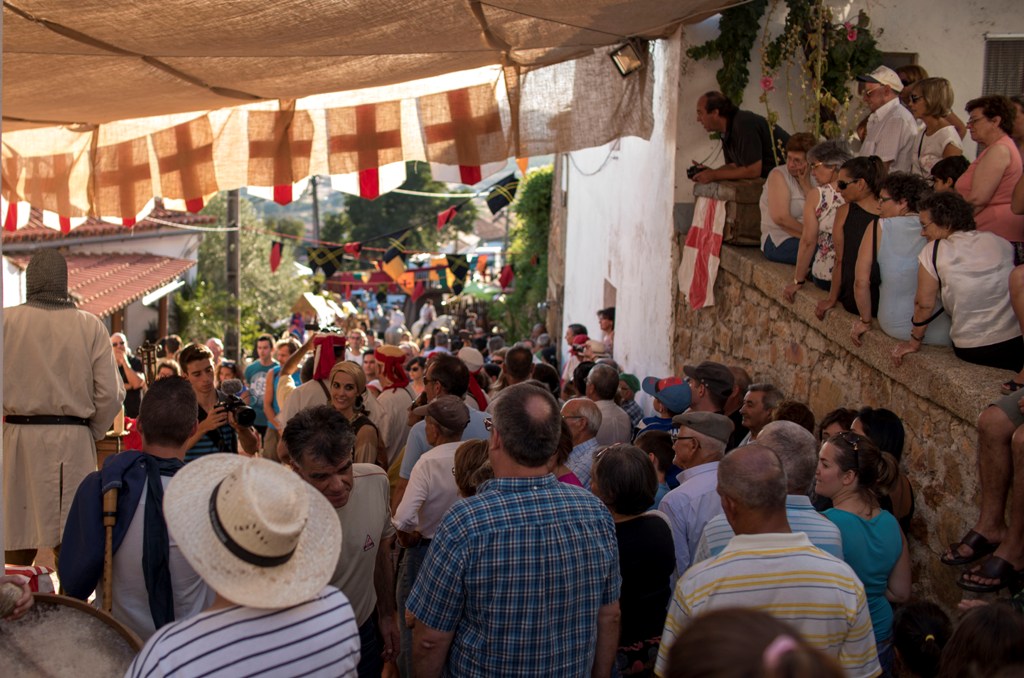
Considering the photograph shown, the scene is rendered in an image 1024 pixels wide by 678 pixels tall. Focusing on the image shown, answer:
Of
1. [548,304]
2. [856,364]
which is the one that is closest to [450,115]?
[856,364]

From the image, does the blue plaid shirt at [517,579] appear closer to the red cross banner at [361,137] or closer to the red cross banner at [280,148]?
the red cross banner at [361,137]

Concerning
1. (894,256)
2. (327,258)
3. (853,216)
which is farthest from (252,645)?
(327,258)

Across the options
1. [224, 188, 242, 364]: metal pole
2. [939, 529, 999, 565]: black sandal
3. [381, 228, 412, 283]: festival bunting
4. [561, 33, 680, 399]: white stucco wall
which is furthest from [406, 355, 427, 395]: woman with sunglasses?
[381, 228, 412, 283]: festival bunting

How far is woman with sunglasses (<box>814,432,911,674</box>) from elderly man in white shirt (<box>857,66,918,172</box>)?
331 centimetres

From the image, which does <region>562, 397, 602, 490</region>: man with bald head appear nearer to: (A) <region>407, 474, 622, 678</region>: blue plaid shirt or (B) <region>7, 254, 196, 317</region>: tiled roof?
(A) <region>407, 474, 622, 678</region>: blue plaid shirt

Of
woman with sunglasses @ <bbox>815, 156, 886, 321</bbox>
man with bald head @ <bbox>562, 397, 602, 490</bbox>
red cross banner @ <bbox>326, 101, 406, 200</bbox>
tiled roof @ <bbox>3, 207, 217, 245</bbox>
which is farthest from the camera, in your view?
tiled roof @ <bbox>3, 207, 217, 245</bbox>

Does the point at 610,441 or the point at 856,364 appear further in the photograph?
the point at 610,441

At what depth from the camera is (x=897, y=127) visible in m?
6.85

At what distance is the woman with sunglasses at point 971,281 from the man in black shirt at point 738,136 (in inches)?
107

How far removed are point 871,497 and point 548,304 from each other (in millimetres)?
16162

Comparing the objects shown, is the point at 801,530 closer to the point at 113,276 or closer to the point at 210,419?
the point at 210,419

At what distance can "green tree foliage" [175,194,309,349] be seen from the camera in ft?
77.8

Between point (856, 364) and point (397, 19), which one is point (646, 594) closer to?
point (856, 364)

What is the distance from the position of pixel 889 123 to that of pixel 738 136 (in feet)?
3.46
